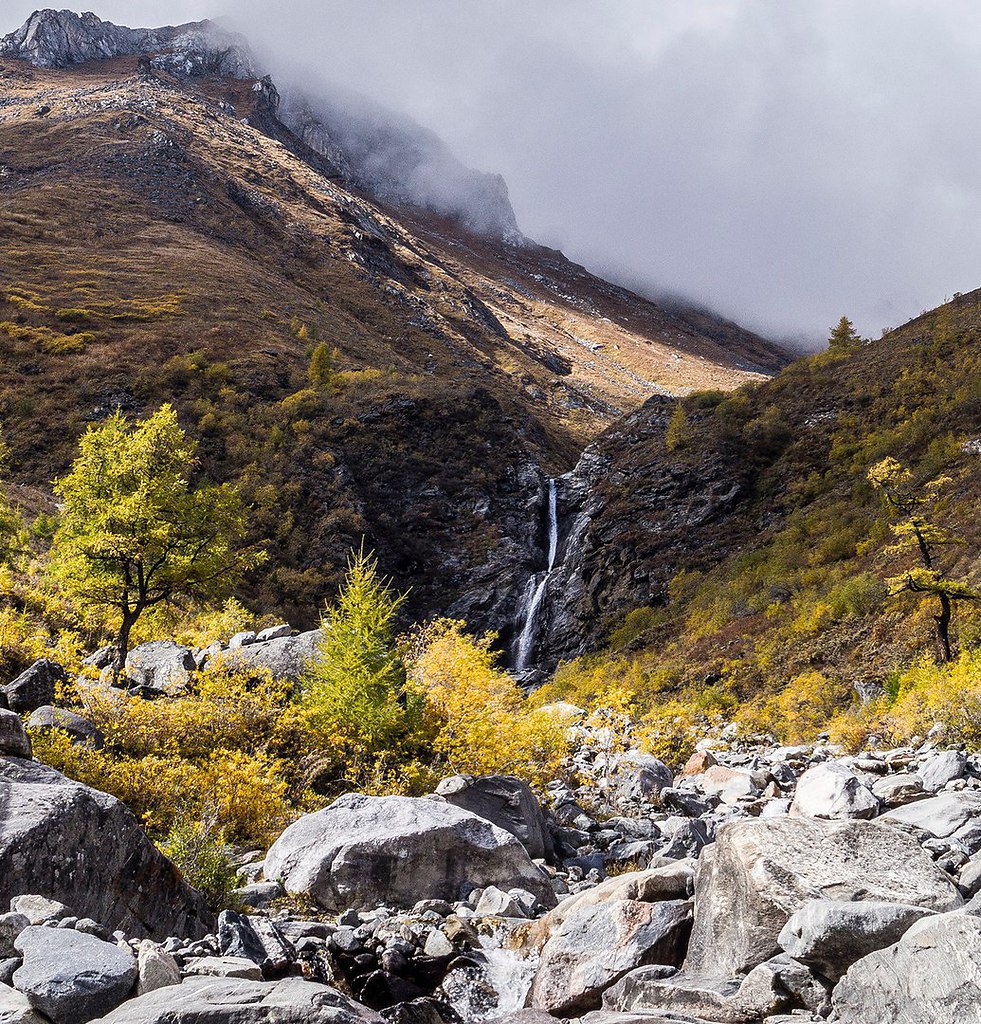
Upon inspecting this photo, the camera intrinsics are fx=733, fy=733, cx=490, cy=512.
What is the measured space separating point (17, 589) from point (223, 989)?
715 inches

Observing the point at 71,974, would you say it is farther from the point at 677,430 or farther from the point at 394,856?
the point at 677,430

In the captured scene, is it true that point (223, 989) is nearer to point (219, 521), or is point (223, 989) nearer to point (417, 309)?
point (219, 521)

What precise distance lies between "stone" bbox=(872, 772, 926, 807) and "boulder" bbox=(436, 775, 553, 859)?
17.3ft

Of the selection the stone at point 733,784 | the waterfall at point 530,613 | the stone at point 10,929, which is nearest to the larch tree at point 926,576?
the stone at point 733,784

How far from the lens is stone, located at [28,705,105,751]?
10.7 m

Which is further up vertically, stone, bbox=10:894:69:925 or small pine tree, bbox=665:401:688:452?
small pine tree, bbox=665:401:688:452

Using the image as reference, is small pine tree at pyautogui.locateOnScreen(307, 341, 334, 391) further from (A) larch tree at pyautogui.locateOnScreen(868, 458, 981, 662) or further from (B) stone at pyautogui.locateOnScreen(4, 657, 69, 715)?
(B) stone at pyautogui.locateOnScreen(4, 657, 69, 715)

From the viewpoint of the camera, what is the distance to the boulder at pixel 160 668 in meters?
14.7

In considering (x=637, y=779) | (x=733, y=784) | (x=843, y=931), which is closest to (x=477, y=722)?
(x=637, y=779)

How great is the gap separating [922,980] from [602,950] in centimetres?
315

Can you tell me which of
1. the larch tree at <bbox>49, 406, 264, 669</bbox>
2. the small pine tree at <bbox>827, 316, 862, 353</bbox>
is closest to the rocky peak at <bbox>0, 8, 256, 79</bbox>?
the small pine tree at <bbox>827, 316, 862, 353</bbox>

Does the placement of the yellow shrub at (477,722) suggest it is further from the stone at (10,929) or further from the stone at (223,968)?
the stone at (10,929)

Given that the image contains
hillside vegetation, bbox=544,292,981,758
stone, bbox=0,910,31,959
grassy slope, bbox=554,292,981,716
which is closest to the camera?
stone, bbox=0,910,31,959

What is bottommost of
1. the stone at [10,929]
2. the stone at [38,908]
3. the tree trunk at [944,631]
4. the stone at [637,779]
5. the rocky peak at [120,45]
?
the stone at [637,779]
